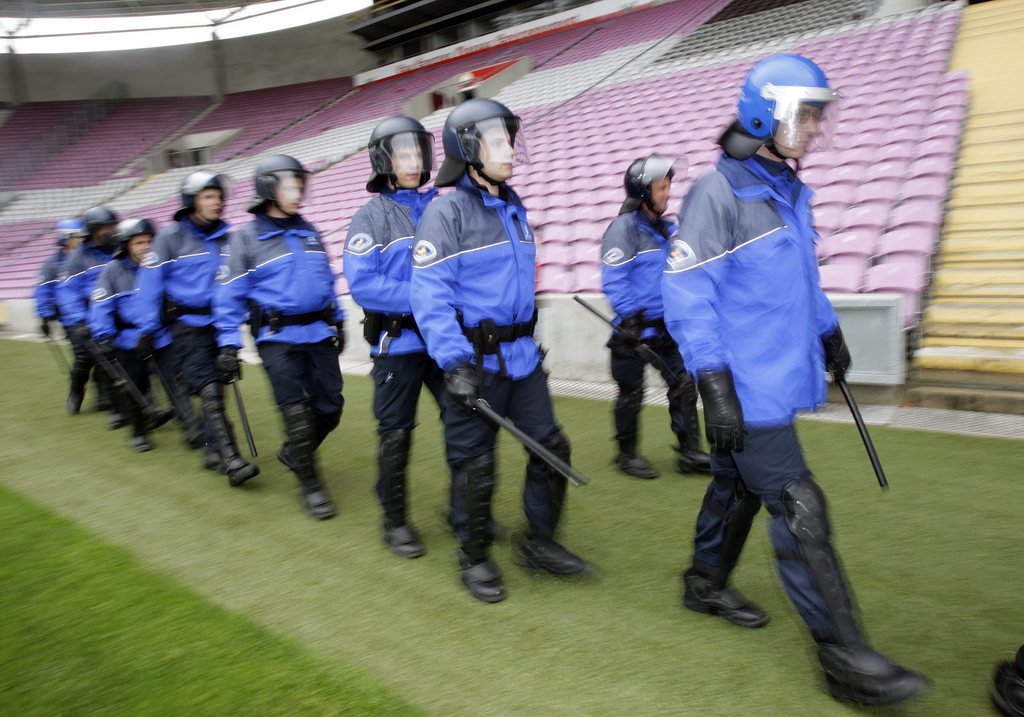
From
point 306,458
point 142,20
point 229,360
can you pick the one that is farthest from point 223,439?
point 142,20

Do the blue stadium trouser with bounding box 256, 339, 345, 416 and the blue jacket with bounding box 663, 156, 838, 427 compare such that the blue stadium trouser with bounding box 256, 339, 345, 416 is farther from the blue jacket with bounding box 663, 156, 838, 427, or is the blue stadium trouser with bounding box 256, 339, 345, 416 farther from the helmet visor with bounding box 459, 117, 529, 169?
the blue jacket with bounding box 663, 156, 838, 427

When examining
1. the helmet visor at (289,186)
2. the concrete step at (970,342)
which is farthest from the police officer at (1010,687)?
the concrete step at (970,342)

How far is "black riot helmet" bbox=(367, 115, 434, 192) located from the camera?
3.47 meters

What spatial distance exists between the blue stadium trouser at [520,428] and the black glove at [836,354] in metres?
1.04

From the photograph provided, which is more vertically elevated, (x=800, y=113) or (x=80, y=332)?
(x=800, y=113)

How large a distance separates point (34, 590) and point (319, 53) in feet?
89.3

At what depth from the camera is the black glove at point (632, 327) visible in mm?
4082

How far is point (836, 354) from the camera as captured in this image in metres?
2.79

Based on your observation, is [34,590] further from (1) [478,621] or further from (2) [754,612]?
(2) [754,612]

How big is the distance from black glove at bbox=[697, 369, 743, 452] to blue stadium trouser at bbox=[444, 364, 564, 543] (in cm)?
89

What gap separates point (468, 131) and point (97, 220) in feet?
15.2

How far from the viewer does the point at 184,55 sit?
2748cm

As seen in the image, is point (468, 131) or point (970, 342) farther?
point (970, 342)

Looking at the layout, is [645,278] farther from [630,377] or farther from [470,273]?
[470,273]
